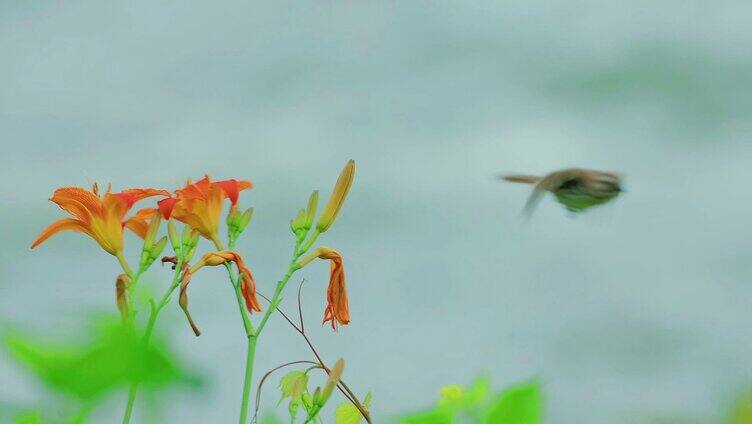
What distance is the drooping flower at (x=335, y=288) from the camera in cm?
157

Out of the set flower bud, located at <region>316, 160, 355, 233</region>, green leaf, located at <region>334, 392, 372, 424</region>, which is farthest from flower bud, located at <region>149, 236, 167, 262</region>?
green leaf, located at <region>334, 392, 372, 424</region>

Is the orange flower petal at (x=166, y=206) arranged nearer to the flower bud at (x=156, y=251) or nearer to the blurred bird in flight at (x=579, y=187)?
the flower bud at (x=156, y=251)

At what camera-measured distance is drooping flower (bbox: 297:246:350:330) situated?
1569mm

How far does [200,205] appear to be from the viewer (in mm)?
1590

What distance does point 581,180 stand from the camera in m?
1.95

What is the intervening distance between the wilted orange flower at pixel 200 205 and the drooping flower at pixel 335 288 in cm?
16

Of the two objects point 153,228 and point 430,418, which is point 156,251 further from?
point 430,418

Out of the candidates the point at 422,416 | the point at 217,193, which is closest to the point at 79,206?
the point at 217,193

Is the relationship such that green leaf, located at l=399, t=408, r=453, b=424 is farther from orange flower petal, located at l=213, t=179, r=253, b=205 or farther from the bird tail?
the bird tail

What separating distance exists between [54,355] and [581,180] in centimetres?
104

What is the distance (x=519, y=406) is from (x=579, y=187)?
2.24 feet

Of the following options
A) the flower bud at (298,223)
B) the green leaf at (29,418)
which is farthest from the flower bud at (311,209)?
the green leaf at (29,418)

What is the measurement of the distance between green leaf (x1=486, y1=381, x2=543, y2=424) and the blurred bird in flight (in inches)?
24.1

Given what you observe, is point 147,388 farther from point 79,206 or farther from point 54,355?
point 79,206
